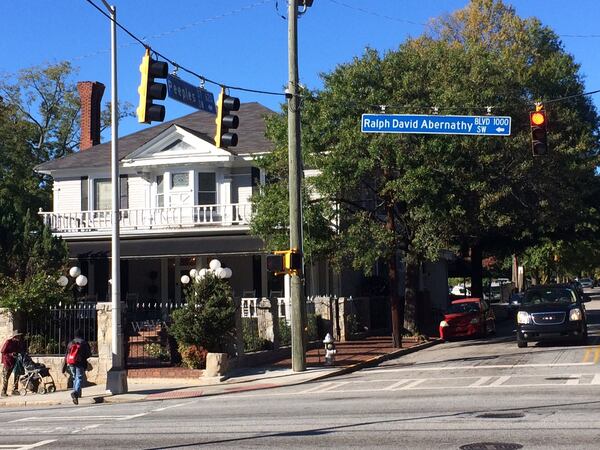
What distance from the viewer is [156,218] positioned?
3256 cm

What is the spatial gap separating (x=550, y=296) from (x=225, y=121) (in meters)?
12.9

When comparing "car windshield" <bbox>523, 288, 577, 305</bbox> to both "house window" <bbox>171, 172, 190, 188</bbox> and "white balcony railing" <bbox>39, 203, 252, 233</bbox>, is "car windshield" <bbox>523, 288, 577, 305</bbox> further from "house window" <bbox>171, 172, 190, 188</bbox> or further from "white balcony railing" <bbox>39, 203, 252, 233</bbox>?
"house window" <bbox>171, 172, 190, 188</bbox>

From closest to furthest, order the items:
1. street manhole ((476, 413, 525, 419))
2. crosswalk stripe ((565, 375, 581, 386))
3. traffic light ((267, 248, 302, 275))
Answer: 1. street manhole ((476, 413, 525, 419))
2. crosswalk stripe ((565, 375, 581, 386))
3. traffic light ((267, 248, 302, 275))

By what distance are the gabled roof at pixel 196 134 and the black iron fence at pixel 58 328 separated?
11830mm

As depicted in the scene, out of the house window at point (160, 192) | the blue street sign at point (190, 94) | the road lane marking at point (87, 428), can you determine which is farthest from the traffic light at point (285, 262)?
the house window at point (160, 192)

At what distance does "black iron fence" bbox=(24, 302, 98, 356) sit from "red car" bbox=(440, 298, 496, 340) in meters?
12.8

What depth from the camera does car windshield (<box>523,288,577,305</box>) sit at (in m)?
24.6

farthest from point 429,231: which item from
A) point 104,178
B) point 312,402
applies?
point 104,178

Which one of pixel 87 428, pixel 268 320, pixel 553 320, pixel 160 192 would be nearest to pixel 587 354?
pixel 553 320

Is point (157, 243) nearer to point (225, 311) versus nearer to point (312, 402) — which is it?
point (225, 311)

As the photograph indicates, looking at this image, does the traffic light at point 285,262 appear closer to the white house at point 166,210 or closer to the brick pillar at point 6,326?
the brick pillar at point 6,326

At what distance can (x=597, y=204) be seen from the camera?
4150 cm

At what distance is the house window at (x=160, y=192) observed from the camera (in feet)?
110

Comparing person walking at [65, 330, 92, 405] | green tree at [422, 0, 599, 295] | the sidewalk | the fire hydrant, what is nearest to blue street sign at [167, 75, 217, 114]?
person walking at [65, 330, 92, 405]
